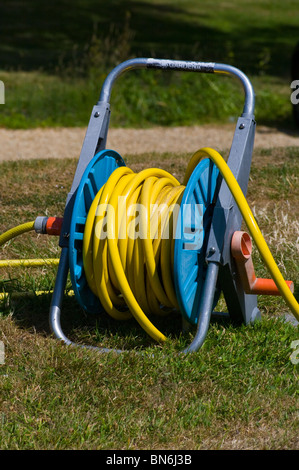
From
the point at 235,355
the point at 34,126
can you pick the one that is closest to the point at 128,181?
the point at 235,355

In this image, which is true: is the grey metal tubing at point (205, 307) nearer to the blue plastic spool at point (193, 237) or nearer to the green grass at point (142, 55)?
the blue plastic spool at point (193, 237)

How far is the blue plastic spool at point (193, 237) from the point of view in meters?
3.12

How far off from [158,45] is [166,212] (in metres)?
10.7

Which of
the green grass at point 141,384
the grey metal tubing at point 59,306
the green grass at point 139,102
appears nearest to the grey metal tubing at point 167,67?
the grey metal tubing at point 59,306

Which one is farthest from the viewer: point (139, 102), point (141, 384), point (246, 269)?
point (139, 102)

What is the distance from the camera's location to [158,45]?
1350cm

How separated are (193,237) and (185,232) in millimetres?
51

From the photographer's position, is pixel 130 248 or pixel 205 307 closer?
pixel 205 307

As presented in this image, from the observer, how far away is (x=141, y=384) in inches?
122

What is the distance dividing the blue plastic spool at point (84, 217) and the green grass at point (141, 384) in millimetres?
211

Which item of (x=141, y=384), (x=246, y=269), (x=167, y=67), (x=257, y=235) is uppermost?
(x=167, y=67)

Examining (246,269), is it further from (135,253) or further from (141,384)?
(141,384)

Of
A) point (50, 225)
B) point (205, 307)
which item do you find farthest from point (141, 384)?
point (50, 225)

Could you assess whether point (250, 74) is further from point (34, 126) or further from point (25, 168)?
point (25, 168)
